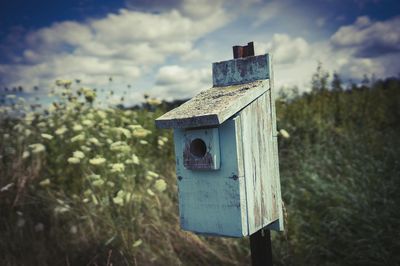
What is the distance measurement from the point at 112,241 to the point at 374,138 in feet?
12.2

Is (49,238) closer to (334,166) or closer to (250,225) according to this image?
(250,225)

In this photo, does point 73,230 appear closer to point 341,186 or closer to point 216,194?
point 216,194

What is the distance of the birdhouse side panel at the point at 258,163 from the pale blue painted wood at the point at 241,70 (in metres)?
0.14

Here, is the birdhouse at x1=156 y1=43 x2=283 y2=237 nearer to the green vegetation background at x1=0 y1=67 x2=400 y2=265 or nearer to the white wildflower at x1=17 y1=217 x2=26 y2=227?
the green vegetation background at x1=0 y1=67 x2=400 y2=265

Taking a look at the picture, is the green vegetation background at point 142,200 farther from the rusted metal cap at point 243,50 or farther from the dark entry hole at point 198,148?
the rusted metal cap at point 243,50

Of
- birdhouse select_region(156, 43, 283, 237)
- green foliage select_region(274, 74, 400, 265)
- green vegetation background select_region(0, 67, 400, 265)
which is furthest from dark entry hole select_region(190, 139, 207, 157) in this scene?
green vegetation background select_region(0, 67, 400, 265)

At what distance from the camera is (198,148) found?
2.03 meters

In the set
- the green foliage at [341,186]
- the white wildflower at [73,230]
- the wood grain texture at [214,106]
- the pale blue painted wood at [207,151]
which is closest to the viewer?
the wood grain texture at [214,106]

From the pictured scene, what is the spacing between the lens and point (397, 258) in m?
2.86

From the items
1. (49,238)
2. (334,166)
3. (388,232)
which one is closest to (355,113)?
(334,166)

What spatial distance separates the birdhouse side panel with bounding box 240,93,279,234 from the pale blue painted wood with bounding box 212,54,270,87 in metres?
0.14

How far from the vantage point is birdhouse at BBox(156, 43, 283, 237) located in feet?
6.06

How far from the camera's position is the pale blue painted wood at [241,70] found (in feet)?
6.72

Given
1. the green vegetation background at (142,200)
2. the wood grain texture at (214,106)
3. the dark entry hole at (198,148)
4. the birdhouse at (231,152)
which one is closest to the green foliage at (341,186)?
the green vegetation background at (142,200)
